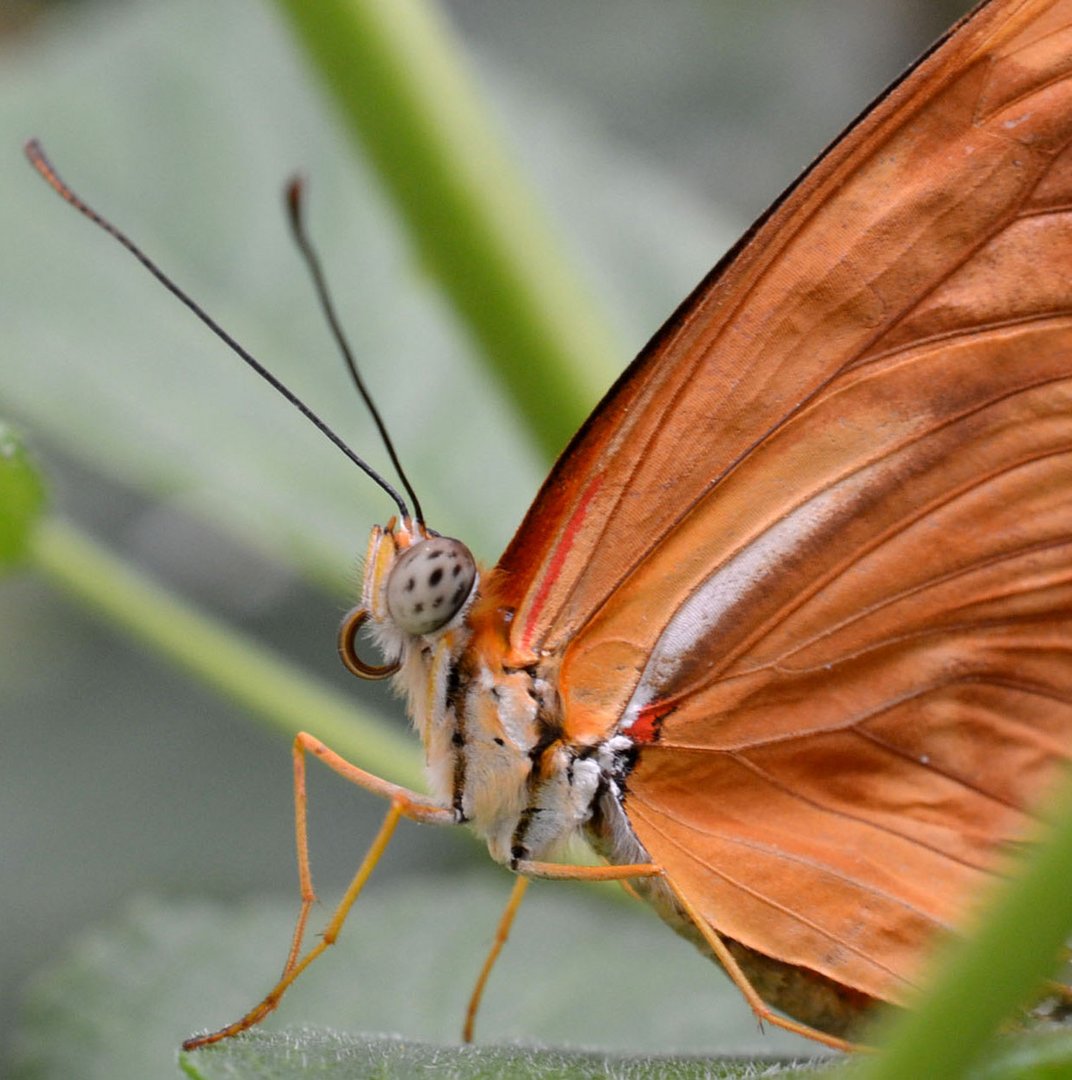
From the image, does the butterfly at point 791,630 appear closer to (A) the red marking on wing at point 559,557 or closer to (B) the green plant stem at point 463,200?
(A) the red marking on wing at point 559,557

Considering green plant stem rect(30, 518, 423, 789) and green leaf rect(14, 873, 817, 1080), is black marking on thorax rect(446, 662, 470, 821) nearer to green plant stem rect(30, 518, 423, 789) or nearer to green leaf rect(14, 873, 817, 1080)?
green leaf rect(14, 873, 817, 1080)

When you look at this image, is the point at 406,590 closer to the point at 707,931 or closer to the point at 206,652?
the point at 707,931

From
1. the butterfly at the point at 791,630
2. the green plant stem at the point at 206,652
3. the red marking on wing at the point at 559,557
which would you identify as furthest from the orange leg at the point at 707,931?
the green plant stem at the point at 206,652

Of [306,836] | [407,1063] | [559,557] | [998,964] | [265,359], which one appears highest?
[998,964]

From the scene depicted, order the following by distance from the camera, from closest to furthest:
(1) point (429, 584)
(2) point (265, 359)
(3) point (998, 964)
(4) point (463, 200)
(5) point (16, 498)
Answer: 1. (3) point (998, 964)
2. (1) point (429, 584)
3. (4) point (463, 200)
4. (5) point (16, 498)
5. (2) point (265, 359)

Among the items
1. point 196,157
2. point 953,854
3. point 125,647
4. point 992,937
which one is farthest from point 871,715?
point 125,647

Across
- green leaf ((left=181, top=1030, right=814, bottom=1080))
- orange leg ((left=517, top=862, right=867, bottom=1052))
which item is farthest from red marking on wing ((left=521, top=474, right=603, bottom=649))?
green leaf ((left=181, top=1030, right=814, bottom=1080))

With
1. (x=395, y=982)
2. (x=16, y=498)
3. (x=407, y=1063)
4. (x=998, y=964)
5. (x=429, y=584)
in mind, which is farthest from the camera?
(x=395, y=982)

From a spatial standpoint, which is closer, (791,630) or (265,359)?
(791,630)

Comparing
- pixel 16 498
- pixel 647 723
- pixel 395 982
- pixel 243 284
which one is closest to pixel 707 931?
pixel 647 723
